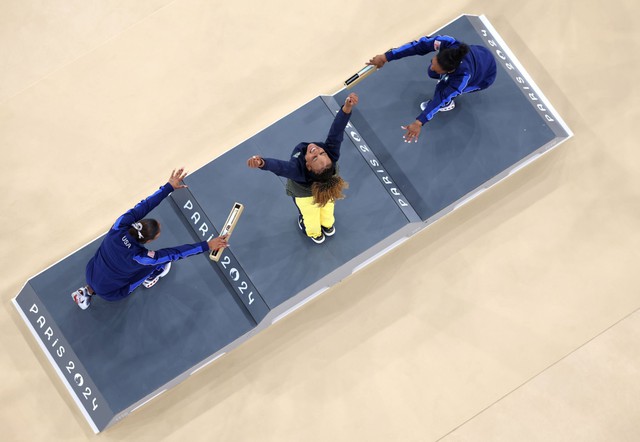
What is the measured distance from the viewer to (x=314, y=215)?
16.9ft

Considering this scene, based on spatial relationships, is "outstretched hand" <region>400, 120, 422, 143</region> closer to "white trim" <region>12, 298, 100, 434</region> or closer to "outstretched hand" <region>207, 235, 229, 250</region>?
"outstretched hand" <region>207, 235, 229, 250</region>

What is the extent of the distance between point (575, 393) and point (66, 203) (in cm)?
449

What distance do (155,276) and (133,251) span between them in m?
0.66

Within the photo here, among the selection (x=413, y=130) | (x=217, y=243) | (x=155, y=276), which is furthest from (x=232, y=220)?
(x=413, y=130)

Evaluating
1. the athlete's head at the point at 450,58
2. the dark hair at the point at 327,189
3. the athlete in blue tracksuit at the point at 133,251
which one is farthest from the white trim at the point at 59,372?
the athlete's head at the point at 450,58

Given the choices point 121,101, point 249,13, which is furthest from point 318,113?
point 121,101

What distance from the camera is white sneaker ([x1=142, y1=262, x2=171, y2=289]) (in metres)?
5.46

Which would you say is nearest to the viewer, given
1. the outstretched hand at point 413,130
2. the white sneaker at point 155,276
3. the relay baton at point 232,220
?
the relay baton at point 232,220

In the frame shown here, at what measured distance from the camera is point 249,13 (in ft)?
20.8

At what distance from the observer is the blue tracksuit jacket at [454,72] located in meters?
5.22

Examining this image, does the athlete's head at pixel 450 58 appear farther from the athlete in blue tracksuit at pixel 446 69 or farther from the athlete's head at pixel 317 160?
the athlete's head at pixel 317 160

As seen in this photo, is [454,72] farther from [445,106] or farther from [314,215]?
[314,215]

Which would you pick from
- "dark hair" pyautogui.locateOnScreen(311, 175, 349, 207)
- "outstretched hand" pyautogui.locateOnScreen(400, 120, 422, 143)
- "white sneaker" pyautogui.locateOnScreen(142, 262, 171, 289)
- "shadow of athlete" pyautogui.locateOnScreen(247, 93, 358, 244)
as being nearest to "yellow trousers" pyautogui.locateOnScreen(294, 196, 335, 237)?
"shadow of athlete" pyautogui.locateOnScreen(247, 93, 358, 244)

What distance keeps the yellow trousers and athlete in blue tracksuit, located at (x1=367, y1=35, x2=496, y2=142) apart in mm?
883
